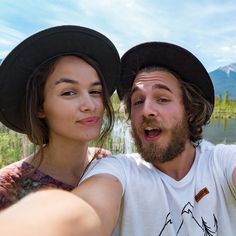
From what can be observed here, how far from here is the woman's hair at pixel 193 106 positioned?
7.73 ft

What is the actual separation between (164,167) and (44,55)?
2.87 ft

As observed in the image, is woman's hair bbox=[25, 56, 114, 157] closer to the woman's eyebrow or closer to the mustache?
the woman's eyebrow

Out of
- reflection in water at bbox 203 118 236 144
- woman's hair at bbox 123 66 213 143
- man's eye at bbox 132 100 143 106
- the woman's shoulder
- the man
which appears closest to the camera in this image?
the man

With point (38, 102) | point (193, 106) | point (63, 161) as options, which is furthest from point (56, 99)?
point (193, 106)

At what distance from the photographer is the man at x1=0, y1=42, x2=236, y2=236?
5.93 ft

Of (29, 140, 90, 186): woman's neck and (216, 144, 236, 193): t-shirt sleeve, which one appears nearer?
(216, 144, 236, 193): t-shirt sleeve

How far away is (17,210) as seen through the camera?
3.71 feet

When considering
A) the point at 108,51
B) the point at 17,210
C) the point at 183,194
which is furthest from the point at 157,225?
the point at 108,51

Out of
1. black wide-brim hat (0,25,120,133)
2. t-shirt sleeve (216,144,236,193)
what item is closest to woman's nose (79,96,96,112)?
black wide-brim hat (0,25,120,133)

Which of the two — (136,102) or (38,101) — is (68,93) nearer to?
(38,101)

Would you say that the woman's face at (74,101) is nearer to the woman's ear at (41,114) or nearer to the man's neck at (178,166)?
the woman's ear at (41,114)

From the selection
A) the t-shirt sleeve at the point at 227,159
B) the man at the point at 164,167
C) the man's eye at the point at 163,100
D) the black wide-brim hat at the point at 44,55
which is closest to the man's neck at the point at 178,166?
the man at the point at 164,167

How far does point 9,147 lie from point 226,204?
464 centimetres

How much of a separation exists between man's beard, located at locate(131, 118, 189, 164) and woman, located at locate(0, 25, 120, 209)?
0.81 feet
